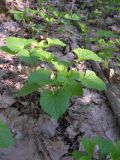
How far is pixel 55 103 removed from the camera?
225 centimetres

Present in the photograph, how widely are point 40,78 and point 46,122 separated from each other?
0.37 metres

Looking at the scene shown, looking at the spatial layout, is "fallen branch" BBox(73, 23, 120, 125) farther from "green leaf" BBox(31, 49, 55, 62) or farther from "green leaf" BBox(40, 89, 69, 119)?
"green leaf" BBox(31, 49, 55, 62)

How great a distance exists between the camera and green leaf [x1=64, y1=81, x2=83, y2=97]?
2.34 m

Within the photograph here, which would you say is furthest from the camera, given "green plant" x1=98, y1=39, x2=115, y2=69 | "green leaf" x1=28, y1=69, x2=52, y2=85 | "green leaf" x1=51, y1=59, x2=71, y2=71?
"green plant" x1=98, y1=39, x2=115, y2=69

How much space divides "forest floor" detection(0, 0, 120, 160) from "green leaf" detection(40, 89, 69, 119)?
Result: 252 mm

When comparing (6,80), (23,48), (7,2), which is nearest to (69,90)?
(23,48)

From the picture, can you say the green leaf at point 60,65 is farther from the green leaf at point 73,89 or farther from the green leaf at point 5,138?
the green leaf at point 5,138

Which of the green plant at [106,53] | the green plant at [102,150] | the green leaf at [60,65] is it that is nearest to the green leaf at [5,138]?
the green plant at [102,150]

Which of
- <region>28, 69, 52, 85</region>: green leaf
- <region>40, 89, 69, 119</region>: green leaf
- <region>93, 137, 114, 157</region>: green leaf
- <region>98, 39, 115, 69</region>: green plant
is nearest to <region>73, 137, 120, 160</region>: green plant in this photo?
<region>93, 137, 114, 157</region>: green leaf

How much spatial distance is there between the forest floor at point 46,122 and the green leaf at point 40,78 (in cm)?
34

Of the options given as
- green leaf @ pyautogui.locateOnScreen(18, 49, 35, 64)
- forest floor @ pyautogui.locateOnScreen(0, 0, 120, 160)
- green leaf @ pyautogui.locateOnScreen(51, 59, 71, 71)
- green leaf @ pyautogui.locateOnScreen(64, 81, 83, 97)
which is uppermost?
green leaf @ pyautogui.locateOnScreen(18, 49, 35, 64)

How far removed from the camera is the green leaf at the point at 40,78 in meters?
2.30

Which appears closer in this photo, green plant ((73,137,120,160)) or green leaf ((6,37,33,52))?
green plant ((73,137,120,160))

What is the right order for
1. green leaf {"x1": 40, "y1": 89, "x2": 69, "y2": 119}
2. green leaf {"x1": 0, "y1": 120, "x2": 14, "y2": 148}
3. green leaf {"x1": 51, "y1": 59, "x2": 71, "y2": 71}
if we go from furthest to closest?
green leaf {"x1": 51, "y1": 59, "x2": 71, "y2": 71}
green leaf {"x1": 40, "y1": 89, "x2": 69, "y2": 119}
green leaf {"x1": 0, "y1": 120, "x2": 14, "y2": 148}
